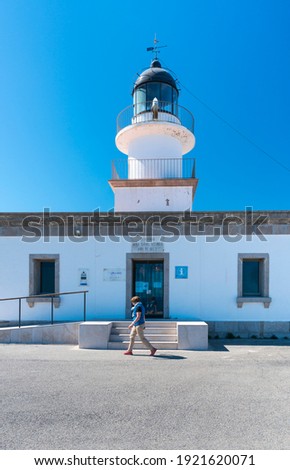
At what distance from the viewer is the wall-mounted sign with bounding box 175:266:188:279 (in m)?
10.0

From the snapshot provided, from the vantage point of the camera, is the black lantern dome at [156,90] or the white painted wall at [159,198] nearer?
the white painted wall at [159,198]

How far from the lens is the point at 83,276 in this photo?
33.5 ft

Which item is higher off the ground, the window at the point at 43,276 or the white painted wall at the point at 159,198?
the white painted wall at the point at 159,198

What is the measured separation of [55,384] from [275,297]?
7.50 meters

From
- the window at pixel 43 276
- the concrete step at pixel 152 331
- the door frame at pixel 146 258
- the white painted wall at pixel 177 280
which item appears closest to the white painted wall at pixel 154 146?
the white painted wall at pixel 177 280

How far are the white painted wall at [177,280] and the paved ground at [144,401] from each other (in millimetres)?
2320

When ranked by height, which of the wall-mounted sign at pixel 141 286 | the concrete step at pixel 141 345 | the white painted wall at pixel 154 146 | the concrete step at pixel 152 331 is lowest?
the concrete step at pixel 141 345

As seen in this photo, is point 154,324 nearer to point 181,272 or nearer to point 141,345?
point 141,345

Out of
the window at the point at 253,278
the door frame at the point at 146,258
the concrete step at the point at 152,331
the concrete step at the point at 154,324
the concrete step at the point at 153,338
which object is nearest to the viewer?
the concrete step at the point at 153,338

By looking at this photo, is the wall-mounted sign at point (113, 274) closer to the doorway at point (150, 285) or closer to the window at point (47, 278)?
the doorway at point (150, 285)

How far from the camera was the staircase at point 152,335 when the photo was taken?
27.4ft

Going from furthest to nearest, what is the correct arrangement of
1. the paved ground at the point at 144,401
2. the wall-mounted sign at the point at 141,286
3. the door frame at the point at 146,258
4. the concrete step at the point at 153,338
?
the wall-mounted sign at the point at 141,286 < the door frame at the point at 146,258 < the concrete step at the point at 153,338 < the paved ground at the point at 144,401

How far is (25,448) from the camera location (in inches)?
132
